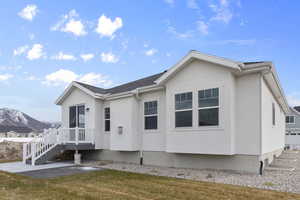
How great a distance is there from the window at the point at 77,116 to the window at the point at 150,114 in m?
4.37

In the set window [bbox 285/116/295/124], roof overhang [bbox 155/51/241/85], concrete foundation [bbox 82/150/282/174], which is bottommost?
concrete foundation [bbox 82/150/282/174]

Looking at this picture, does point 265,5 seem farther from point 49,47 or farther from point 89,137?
point 49,47

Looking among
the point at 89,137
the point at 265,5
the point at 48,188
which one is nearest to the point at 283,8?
the point at 265,5

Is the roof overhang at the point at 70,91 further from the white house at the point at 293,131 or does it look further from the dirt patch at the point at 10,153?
the white house at the point at 293,131

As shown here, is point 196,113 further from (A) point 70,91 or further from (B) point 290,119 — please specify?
(B) point 290,119

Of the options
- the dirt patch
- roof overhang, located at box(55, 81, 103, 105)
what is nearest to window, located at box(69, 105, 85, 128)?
roof overhang, located at box(55, 81, 103, 105)

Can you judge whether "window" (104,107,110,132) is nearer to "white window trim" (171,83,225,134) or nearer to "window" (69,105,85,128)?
"window" (69,105,85,128)

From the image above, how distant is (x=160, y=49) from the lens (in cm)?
1628

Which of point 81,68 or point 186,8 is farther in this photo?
point 81,68

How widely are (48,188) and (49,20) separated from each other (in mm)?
11587

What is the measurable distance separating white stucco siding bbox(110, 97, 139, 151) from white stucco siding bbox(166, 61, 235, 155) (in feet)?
6.98

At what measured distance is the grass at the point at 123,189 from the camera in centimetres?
527

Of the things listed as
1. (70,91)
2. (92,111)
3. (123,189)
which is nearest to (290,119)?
(92,111)

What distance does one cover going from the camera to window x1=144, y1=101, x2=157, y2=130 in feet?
35.6
